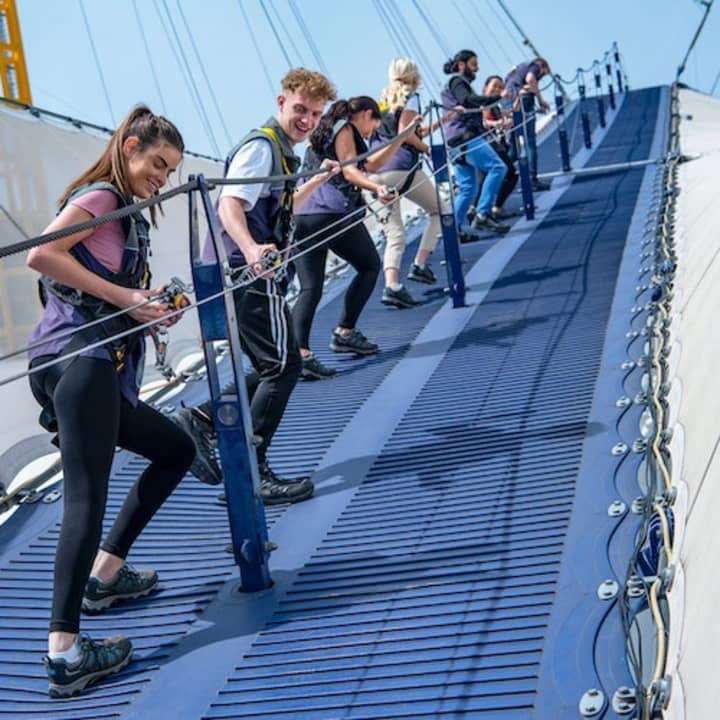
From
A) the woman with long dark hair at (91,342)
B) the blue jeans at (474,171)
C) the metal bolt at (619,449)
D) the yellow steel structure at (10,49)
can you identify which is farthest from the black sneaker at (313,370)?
the yellow steel structure at (10,49)

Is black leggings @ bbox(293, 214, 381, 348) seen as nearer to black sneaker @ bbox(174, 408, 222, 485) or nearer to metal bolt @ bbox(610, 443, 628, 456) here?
black sneaker @ bbox(174, 408, 222, 485)

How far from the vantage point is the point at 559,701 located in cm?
271

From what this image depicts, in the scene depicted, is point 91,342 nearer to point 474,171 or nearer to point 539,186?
point 474,171

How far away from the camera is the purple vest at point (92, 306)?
3066 millimetres

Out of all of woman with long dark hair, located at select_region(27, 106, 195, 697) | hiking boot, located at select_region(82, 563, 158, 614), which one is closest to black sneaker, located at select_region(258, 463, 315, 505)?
hiking boot, located at select_region(82, 563, 158, 614)

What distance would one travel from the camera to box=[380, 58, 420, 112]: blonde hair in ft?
24.2

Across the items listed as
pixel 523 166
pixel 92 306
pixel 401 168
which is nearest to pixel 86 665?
pixel 92 306

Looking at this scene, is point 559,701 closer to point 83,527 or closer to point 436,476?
point 83,527

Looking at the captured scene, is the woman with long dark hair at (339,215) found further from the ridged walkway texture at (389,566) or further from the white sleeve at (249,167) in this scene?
the white sleeve at (249,167)

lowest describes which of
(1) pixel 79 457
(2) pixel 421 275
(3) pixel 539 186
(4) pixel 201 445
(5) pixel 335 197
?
(3) pixel 539 186

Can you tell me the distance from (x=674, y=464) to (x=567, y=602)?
2.28 ft

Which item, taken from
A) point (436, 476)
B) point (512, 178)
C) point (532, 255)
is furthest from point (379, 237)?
point (436, 476)

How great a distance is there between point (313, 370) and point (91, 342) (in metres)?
3.12

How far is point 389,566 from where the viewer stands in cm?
365
